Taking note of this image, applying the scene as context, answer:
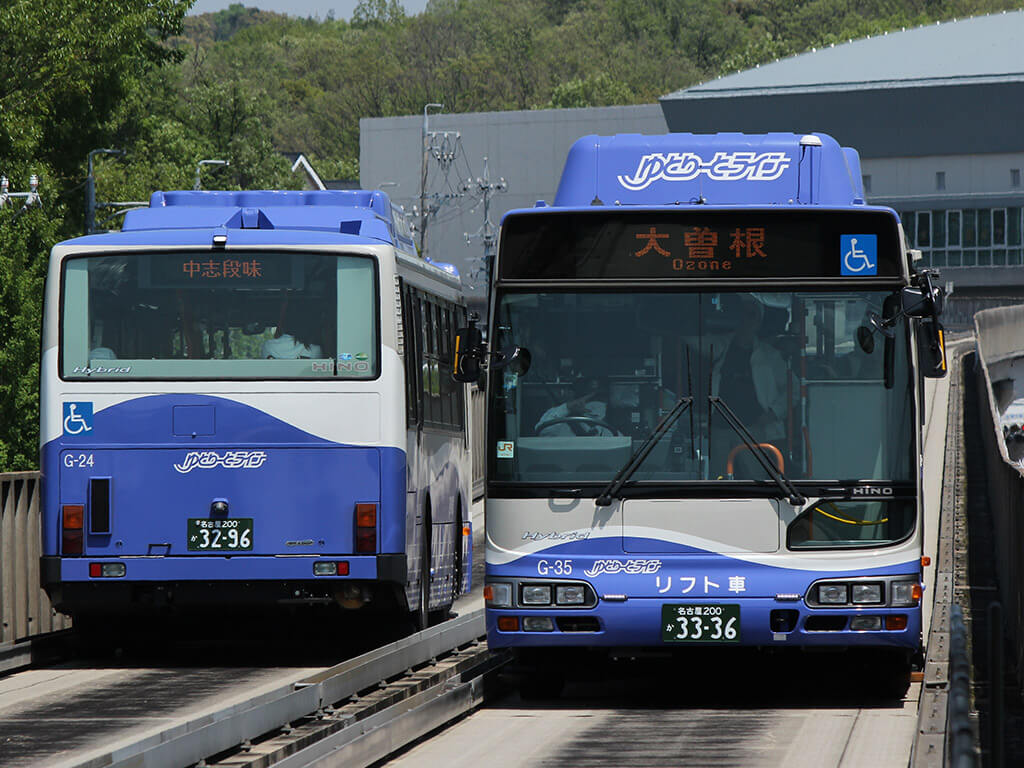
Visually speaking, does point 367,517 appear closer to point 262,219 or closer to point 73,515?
point 73,515

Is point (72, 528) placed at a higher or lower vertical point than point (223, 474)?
lower

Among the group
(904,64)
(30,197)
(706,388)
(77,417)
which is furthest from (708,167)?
(904,64)

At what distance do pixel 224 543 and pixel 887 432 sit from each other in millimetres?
5204

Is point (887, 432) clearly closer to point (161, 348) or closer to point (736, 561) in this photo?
point (736, 561)

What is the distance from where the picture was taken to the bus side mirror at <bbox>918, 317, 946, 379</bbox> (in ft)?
37.3

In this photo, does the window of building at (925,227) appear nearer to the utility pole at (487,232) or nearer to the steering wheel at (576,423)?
the utility pole at (487,232)

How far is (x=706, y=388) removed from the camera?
11703 millimetres

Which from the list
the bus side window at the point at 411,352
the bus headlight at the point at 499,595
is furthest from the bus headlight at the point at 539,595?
the bus side window at the point at 411,352

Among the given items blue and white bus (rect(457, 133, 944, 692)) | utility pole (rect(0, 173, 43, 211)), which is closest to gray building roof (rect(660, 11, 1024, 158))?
utility pole (rect(0, 173, 43, 211))

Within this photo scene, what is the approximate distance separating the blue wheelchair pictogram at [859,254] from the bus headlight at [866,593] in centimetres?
194

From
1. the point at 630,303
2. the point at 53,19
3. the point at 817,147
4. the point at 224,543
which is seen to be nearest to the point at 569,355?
the point at 630,303

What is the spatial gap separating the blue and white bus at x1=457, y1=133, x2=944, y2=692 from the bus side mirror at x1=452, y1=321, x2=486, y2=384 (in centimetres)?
2

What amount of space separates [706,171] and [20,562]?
618 centimetres

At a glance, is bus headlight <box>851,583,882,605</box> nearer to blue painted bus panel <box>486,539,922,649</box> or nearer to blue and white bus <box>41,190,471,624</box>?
blue painted bus panel <box>486,539,922,649</box>
